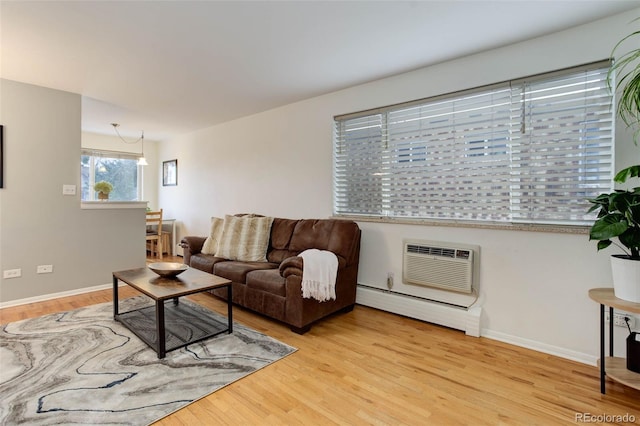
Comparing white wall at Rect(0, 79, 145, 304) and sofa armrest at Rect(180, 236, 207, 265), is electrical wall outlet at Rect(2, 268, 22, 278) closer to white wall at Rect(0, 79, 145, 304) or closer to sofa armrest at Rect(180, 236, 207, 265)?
white wall at Rect(0, 79, 145, 304)

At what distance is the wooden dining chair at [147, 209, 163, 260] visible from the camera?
5.94 meters

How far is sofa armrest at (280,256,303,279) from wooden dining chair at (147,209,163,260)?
417cm

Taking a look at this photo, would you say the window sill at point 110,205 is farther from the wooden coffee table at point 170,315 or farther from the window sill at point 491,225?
the window sill at point 491,225

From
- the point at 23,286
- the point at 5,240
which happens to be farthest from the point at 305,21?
the point at 23,286

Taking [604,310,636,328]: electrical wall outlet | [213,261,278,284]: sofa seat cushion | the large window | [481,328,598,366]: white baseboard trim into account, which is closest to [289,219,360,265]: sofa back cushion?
[213,261,278,284]: sofa seat cushion

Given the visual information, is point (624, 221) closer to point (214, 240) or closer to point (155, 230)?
point (214, 240)

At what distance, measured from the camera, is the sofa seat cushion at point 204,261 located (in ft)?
12.0

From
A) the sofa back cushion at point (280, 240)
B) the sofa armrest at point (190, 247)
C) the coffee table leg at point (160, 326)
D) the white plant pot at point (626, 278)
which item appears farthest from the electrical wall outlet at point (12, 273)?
the white plant pot at point (626, 278)

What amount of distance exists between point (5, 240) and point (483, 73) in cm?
514

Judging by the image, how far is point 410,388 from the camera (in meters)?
1.99

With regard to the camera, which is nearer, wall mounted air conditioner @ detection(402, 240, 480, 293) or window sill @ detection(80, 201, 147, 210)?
wall mounted air conditioner @ detection(402, 240, 480, 293)

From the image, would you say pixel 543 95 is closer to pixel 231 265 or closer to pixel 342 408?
pixel 342 408

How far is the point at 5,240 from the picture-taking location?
11.3ft

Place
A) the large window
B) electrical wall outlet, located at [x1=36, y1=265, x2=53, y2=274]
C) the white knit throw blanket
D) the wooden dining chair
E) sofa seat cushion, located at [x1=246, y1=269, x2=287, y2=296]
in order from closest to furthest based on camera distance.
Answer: the white knit throw blanket → sofa seat cushion, located at [x1=246, y1=269, x2=287, y2=296] → electrical wall outlet, located at [x1=36, y1=265, x2=53, y2=274] → the wooden dining chair → the large window
